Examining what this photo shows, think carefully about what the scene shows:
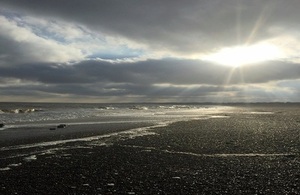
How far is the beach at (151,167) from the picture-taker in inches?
539

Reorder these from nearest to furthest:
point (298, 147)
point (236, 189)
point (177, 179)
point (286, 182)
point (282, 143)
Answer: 1. point (236, 189)
2. point (286, 182)
3. point (177, 179)
4. point (298, 147)
5. point (282, 143)

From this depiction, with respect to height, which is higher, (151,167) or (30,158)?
(30,158)

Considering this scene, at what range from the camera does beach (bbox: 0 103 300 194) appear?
13.7 metres

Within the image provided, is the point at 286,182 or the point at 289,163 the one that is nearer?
the point at 286,182

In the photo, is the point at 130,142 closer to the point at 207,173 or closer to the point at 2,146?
the point at 2,146

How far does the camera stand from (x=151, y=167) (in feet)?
58.9

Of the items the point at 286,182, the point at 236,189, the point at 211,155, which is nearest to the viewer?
the point at 236,189

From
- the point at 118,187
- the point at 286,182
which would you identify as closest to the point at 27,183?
the point at 118,187

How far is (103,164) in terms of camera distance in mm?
18797

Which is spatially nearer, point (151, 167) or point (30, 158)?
point (151, 167)

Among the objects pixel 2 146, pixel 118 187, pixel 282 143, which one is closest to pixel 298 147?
pixel 282 143

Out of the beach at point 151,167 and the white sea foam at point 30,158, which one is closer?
the beach at point 151,167

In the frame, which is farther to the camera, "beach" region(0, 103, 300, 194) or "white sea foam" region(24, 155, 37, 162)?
"white sea foam" region(24, 155, 37, 162)

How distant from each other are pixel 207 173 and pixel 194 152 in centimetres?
669
